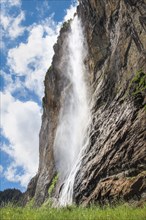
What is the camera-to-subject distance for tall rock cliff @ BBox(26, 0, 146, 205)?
21.3m

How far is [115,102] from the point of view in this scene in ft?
87.3

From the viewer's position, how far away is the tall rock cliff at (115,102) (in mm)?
21297

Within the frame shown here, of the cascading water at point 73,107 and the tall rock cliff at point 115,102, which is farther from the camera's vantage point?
the cascading water at point 73,107

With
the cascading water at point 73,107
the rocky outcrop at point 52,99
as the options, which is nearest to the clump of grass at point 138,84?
the cascading water at point 73,107

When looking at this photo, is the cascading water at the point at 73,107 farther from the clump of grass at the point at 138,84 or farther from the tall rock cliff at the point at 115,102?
the clump of grass at the point at 138,84

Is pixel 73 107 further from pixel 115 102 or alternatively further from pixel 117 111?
pixel 117 111

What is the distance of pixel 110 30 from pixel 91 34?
4748 mm

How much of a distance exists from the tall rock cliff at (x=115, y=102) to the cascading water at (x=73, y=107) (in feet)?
7.66

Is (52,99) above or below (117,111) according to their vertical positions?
above

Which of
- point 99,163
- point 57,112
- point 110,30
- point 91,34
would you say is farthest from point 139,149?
point 57,112

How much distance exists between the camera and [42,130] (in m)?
57.7

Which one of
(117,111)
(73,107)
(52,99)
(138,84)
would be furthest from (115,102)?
(52,99)

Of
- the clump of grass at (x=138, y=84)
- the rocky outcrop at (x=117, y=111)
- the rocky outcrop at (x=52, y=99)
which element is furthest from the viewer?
the rocky outcrop at (x=52, y=99)

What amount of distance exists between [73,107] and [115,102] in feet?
48.6
